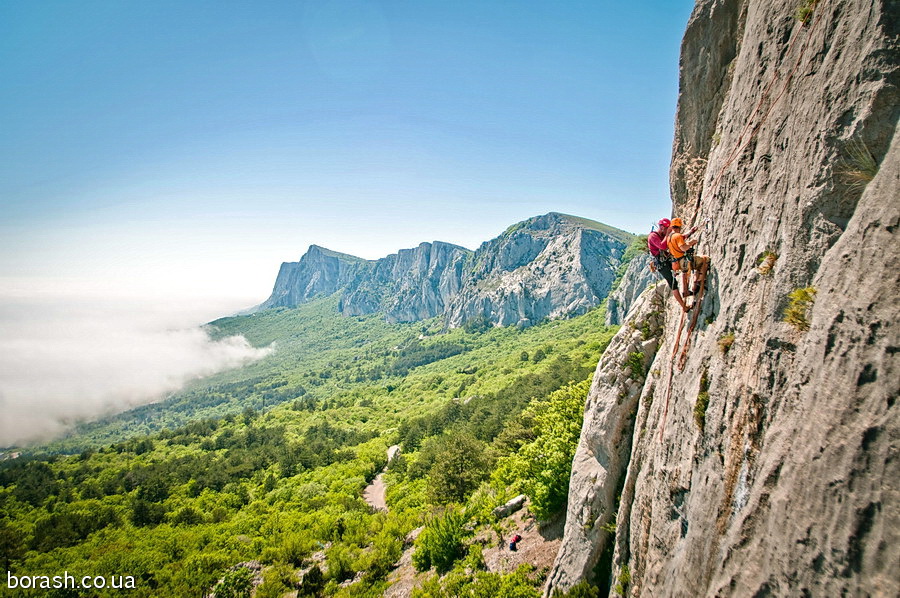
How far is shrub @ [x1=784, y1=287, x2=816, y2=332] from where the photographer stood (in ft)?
20.3

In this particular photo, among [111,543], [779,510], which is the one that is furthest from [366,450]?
[779,510]

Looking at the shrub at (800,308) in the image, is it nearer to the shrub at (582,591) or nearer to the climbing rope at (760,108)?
the climbing rope at (760,108)

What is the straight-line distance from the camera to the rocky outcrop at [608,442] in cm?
1348

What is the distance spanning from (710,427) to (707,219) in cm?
557

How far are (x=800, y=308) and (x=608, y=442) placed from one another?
9254 mm

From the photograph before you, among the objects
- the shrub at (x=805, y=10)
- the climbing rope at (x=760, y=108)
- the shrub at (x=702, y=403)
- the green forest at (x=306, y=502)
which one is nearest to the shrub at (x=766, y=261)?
the shrub at (x=702, y=403)

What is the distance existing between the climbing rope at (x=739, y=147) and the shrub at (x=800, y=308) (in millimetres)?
3367

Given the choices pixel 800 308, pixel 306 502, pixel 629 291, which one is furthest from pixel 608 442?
pixel 629 291

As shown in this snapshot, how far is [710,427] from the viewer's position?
8156 mm

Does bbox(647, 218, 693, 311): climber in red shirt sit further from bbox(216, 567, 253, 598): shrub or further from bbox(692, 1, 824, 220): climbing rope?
bbox(216, 567, 253, 598): shrub

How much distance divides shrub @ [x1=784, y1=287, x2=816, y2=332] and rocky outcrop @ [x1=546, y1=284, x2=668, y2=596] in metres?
7.48

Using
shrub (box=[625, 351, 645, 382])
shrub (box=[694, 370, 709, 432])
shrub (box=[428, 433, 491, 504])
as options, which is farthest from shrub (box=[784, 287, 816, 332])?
shrub (box=[428, 433, 491, 504])

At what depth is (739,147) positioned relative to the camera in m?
9.06

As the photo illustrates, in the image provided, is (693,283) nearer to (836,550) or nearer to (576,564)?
(836,550)
